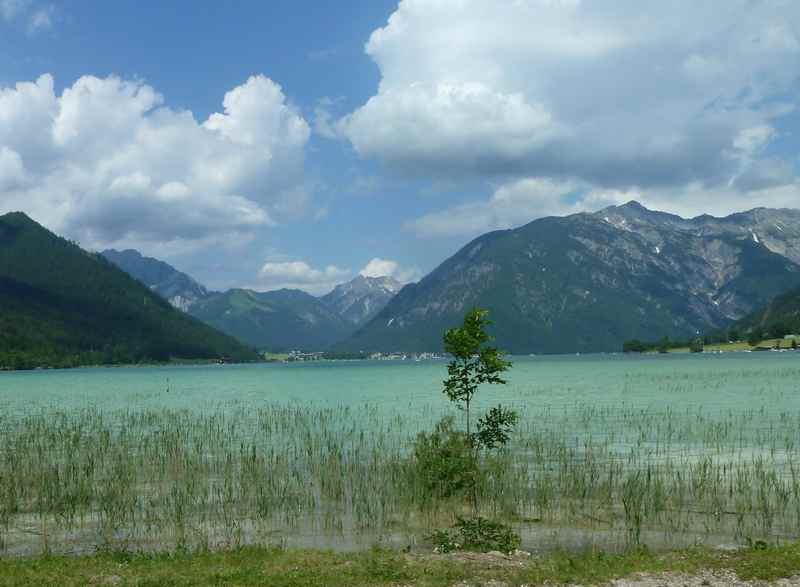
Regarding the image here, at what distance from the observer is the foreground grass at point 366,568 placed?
17422 mm

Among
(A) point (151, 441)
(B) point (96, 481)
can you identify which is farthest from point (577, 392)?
(B) point (96, 481)

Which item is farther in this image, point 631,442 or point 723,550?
point 631,442

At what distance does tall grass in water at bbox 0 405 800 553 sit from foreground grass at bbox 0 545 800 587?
2.66 metres

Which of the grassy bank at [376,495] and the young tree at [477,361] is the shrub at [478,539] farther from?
the young tree at [477,361]

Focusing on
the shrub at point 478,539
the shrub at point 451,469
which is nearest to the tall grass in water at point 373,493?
the shrub at point 451,469

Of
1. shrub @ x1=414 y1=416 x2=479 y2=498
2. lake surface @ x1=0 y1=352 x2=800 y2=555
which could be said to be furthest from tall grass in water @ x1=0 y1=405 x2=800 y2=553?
shrub @ x1=414 y1=416 x2=479 y2=498

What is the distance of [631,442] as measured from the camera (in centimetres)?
4688

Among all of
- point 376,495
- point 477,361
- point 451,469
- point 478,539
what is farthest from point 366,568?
point 376,495

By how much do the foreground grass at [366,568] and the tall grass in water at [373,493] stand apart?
2661mm

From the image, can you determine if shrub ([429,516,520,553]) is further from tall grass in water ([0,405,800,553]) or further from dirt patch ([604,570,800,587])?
dirt patch ([604,570,800,587])

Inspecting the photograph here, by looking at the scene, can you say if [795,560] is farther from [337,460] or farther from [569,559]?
[337,460]

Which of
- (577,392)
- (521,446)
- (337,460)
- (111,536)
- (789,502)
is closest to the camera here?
(111,536)

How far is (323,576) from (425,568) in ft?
9.34

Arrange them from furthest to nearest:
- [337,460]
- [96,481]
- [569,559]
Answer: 1. [337,460]
2. [96,481]
3. [569,559]
